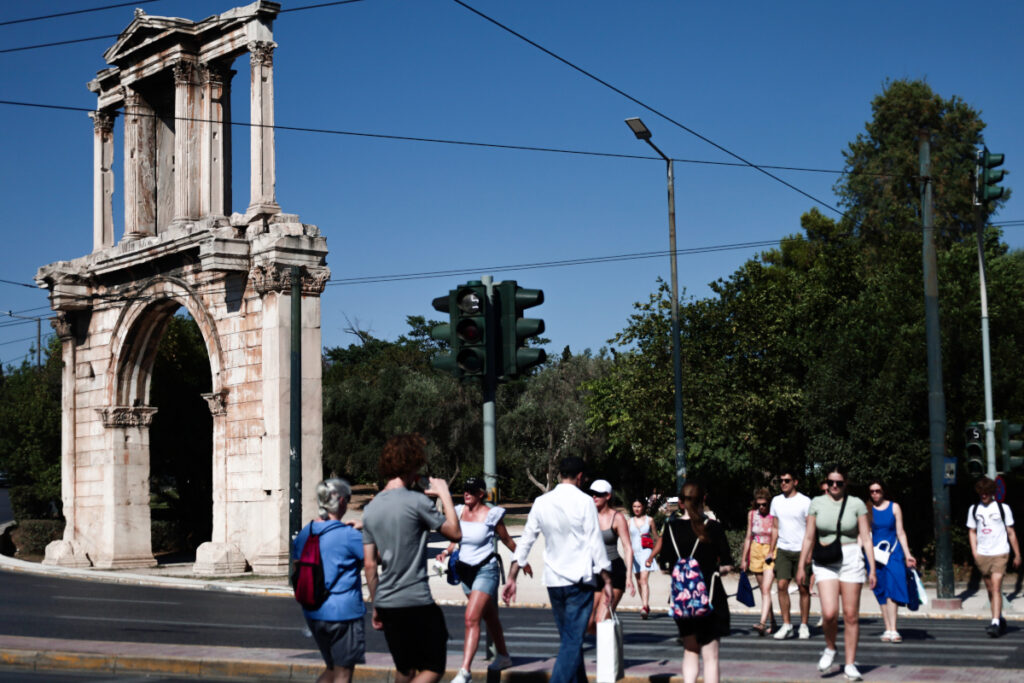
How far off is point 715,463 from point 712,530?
3061cm

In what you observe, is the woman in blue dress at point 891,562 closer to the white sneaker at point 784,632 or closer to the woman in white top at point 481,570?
the white sneaker at point 784,632

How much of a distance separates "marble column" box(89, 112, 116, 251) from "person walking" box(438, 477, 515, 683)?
23071 millimetres

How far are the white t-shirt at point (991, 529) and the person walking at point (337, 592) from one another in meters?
8.85

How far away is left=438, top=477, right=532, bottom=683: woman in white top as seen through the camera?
9.97 metres

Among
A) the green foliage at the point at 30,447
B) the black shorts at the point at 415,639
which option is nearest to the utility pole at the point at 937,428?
the black shorts at the point at 415,639

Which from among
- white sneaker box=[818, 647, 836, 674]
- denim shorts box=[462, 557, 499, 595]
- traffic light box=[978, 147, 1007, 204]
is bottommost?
white sneaker box=[818, 647, 836, 674]

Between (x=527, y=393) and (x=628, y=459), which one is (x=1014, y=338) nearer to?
(x=628, y=459)

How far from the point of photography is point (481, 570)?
33.6ft

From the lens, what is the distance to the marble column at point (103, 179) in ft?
103

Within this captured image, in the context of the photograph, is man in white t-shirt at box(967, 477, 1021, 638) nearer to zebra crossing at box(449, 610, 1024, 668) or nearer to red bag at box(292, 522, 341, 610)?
zebra crossing at box(449, 610, 1024, 668)

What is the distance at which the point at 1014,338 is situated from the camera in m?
26.4

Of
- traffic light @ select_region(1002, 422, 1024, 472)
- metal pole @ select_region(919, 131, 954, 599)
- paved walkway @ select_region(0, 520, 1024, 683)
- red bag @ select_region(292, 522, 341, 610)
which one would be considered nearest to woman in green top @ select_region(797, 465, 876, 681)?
paved walkway @ select_region(0, 520, 1024, 683)

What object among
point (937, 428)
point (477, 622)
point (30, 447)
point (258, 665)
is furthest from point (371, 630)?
point (30, 447)

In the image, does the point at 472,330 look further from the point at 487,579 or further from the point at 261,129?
the point at 261,129
